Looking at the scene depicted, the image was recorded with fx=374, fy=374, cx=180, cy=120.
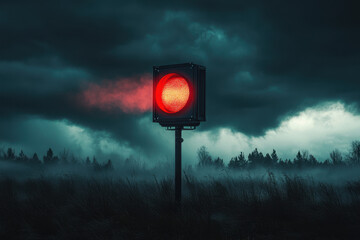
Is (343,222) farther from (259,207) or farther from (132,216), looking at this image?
(132,216)

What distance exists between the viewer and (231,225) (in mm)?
5973

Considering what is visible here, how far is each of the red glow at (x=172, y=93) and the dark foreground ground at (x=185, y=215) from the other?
1.78m

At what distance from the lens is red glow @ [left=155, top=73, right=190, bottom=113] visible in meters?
6.47

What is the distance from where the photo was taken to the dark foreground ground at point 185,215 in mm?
5713

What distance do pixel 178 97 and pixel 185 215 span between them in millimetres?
1994

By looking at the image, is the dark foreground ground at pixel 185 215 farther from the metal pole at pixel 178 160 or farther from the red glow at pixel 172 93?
the red glow at pixel 172 93

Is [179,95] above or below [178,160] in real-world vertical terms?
above

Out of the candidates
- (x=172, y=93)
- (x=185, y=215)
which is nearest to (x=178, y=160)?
(x=185, y=215)

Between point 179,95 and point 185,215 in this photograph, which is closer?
point 185,215

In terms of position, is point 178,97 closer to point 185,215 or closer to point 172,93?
point 172,93

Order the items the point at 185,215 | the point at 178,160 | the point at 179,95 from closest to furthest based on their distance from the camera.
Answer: the point at 185,215 < the point at 179,95 < the point at 178,160

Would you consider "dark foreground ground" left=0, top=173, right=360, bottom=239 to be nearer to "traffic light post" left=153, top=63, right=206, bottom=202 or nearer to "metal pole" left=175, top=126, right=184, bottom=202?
"metal pole" left=175, top=126, right=184, bottom=202

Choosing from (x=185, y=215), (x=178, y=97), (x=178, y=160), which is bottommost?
(x=185, y=215)

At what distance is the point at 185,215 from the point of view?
20.0 feet
